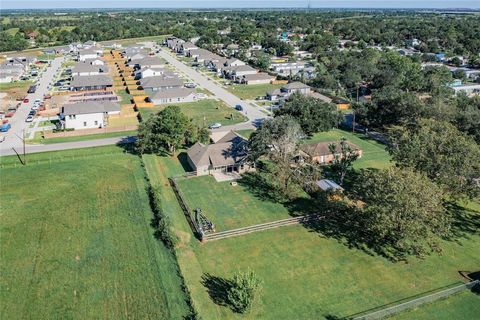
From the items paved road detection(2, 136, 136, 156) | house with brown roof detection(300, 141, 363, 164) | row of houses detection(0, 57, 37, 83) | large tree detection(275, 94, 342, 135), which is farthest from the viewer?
row of houses detection(0, 57, 37, 83)

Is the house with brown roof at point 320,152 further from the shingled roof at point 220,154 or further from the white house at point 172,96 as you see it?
the white house at point 172,96

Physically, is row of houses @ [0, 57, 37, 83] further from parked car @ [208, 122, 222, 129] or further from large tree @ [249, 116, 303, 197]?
large tree @ [249, 116, 303, 197]

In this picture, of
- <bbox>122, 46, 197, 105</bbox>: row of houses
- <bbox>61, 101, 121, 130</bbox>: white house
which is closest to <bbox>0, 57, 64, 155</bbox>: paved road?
<bbox>61, 101, 121, 130</bbox>: white house

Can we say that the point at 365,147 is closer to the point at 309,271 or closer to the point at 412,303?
the point at 309,271

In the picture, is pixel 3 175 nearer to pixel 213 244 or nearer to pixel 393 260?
pixel 213 244

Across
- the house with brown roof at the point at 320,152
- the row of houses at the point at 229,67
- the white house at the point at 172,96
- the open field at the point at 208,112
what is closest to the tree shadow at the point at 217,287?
the house with brown roof at the point at 320,152

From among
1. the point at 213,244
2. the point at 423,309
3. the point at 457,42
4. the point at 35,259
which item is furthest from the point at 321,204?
the point at 457,42

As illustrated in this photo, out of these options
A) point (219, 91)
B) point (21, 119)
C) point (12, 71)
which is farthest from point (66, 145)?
point (12, 71)
